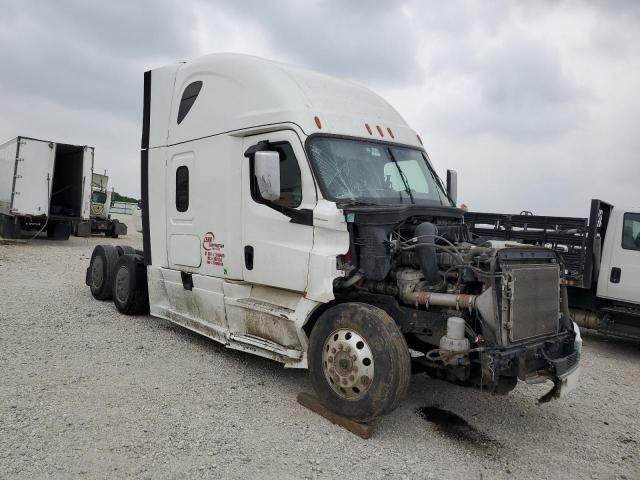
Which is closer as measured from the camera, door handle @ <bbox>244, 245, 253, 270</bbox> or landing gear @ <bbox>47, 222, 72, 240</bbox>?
door handle @ <bbox>244, 245, 253, 270</bbox>

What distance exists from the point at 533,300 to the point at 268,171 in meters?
2.60

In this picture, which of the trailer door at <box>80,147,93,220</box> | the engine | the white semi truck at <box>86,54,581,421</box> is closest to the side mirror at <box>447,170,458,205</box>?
the white semi truck at <box>86,54,581,421</box>

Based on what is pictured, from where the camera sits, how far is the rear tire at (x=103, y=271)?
859 cm

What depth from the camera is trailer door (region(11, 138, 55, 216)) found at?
52.2 ft

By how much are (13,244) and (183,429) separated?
52.4 feet

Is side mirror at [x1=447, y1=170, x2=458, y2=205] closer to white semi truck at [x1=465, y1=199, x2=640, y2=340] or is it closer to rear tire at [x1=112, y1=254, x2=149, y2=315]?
white semi truck at [x1=465, y1=199, x2=640, y2=340]

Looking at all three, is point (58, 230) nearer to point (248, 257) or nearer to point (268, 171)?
point (248, 257)

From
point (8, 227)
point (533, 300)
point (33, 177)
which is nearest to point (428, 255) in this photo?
point (533, 300)

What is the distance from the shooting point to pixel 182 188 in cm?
659

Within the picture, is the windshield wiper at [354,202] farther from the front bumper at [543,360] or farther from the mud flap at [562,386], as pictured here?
the mud flap at [562,386]

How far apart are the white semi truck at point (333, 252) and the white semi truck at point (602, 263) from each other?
326 cm

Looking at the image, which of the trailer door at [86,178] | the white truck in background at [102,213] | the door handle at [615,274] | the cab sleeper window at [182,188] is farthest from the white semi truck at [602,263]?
the white truck in background at [102,213]

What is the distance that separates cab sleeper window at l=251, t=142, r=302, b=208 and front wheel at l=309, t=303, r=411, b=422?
122cm

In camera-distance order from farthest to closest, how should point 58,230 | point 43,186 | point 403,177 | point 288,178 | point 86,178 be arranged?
point 58,230, point 86,178, point 43,186, point 403,177, point 288,178
